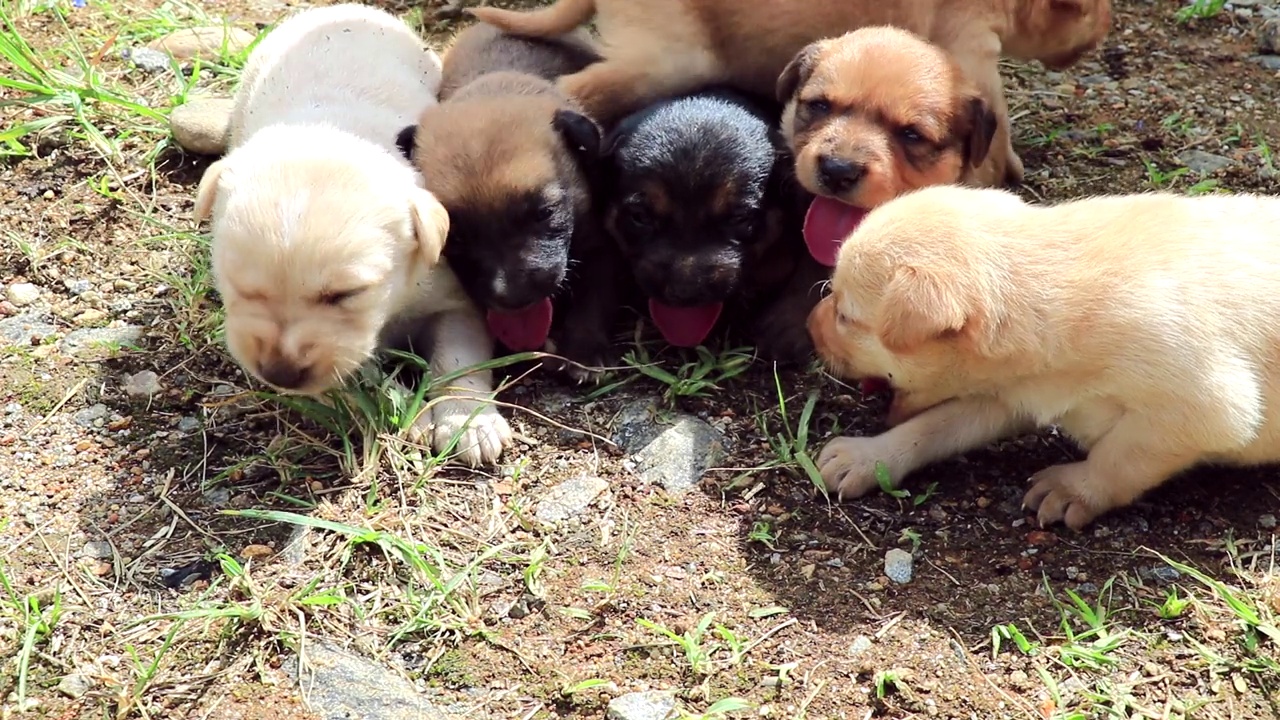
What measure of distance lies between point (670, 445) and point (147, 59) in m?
3.80

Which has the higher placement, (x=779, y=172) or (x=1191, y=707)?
(x=779, y=172)

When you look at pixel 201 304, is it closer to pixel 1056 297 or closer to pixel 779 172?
pixel 779 172

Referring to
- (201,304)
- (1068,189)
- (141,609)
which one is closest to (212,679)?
(141,609)

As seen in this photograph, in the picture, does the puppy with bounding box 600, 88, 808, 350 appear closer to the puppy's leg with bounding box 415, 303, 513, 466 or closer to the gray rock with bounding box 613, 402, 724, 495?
the gray rock with bounding box 613, 402, 724, 495

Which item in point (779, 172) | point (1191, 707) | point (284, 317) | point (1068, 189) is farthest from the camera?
point (1068, 189)

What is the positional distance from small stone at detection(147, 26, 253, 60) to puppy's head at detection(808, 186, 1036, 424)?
390 cm

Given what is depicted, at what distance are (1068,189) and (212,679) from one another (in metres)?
3.99

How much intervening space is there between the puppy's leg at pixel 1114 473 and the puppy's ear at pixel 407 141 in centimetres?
250

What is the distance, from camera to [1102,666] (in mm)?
3336

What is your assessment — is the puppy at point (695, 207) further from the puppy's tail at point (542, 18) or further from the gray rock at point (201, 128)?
the gray rock at point (201, 128)

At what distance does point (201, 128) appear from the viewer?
18.5 feet

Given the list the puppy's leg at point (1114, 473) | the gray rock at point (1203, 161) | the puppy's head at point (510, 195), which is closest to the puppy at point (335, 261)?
the puppy's head at point (510, 195)

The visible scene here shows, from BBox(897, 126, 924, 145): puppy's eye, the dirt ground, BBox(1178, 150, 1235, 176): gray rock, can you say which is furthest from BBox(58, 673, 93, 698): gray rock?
BBox(1178, 150, 1235, 176): gray rock

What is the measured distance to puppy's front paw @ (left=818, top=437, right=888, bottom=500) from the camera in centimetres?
395
